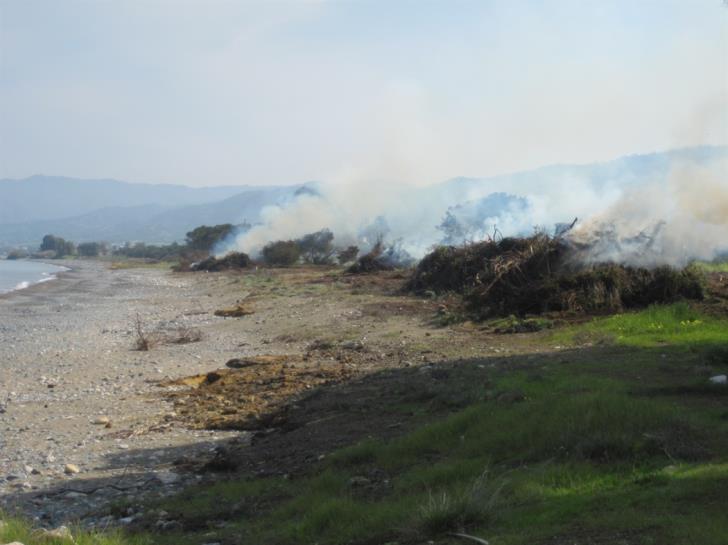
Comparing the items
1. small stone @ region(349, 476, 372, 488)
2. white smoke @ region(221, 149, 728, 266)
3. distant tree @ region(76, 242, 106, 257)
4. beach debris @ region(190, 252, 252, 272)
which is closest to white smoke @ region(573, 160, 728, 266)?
white smoke @ region(221, 149, 728, 266)

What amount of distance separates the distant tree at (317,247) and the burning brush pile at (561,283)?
1483 inches

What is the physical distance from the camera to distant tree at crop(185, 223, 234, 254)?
86.0 m

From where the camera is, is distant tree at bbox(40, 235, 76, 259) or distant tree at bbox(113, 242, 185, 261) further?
distant tree at bbox(40, 235, 76, 259)

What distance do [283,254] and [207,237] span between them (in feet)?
96.8

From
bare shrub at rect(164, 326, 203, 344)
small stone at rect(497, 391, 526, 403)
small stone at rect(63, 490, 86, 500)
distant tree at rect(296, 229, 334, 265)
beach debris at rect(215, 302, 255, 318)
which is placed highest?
distant tree at rect(296, 229, 334, 265)

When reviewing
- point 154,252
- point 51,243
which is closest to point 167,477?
point 154,252

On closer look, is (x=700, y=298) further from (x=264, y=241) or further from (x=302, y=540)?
(x=264, y=241)

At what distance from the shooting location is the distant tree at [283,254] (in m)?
60.4

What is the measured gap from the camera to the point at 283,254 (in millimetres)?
60594

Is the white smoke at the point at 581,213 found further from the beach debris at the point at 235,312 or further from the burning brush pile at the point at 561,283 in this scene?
the beach debris at the point at 235,312

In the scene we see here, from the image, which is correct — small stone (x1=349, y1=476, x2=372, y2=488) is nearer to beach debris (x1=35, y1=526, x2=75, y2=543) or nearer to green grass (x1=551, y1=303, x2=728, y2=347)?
beach debris (x1=35, y1=526, x2=75, y2=543)

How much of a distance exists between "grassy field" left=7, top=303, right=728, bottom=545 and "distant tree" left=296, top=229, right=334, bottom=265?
166ft

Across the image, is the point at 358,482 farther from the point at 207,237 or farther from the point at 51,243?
the point at 51,243

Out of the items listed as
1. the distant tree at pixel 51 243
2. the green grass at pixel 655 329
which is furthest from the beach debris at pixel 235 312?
the distant tree at pixel 51 243
